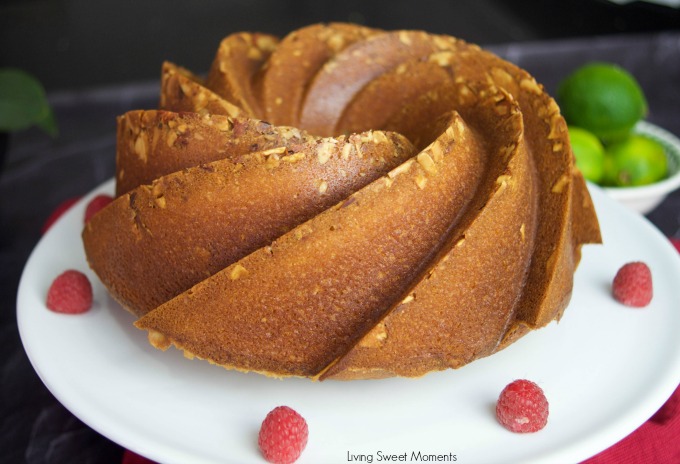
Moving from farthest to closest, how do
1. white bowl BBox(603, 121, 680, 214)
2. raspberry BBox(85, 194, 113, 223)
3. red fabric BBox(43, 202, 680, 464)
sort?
white bowl BBox(603, 121, 680, 214), raspberry BBox(85, 194, 113, 223), red fabric BBox(43, 202, 680, 464)

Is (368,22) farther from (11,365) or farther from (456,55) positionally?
(11,365)

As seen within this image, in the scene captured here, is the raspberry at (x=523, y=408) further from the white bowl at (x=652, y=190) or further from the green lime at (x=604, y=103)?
the green lime at (x=604, y=103)

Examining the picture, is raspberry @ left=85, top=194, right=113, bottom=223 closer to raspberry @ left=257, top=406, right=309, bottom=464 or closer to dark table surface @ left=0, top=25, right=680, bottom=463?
dark table surface @ left=0, top=25, right=680, bottom=463

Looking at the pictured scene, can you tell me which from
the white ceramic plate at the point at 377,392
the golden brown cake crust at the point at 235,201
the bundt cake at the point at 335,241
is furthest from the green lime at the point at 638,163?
the golden brown cake crust at the point at 235,201

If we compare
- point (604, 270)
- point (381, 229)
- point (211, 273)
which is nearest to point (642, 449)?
point (604, 270)

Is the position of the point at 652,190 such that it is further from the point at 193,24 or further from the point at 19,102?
the point at 193,24

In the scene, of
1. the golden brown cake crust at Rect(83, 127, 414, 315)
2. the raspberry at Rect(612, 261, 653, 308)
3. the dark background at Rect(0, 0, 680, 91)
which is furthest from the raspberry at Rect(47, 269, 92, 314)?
the dark background at Rect(0, 0, 680, 91)
